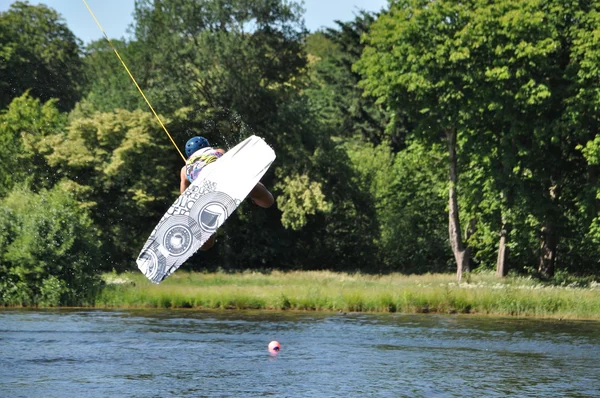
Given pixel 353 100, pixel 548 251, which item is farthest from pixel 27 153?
pixel 353 100

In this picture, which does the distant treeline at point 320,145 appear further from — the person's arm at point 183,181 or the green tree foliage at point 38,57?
the person's arm at point 183,181

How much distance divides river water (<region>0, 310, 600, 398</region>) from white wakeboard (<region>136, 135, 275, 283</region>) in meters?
3.16

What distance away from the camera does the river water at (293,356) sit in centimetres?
1809

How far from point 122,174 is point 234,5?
394 inches

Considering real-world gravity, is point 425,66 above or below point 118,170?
above

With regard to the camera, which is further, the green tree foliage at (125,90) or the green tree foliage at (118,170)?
the green tree foliage at (125,90)

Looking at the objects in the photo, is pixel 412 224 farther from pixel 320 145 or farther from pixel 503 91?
pixel 503 91

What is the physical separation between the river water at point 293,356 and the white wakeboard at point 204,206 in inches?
124

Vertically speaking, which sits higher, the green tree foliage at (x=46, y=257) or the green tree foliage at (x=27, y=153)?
the green tree foliage at (x=27, y=153)

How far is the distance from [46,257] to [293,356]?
12862 millimetres

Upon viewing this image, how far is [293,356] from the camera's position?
2164 cm

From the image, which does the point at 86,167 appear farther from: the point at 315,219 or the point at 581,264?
the point at 581,264

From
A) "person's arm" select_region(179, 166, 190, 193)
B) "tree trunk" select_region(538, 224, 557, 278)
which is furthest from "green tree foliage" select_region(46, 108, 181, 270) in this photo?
"person's arm" select_region(179, 166, 190, 193)

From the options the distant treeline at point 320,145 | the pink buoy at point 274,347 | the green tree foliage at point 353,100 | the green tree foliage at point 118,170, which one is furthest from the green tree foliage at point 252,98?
the pink buoy at point 274,347
